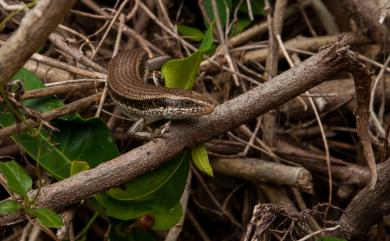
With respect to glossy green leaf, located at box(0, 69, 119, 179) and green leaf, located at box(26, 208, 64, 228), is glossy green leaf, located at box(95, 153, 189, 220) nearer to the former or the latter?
glossy green leaf, located at box(0, 69, 119, 179)

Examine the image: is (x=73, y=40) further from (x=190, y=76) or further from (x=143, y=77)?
(x=190, y=76)

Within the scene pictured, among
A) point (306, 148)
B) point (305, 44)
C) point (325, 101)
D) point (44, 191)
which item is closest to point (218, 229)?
point (306, 148)

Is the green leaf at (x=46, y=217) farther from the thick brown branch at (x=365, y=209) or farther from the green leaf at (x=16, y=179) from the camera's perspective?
the thick brown branch at (x=365, y=209)

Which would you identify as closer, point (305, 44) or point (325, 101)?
point (325, 101)

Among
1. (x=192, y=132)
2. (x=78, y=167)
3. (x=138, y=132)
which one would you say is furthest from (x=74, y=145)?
(x=192, y=132)

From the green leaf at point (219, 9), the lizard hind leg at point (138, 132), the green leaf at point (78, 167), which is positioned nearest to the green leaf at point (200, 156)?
the lizard hind leg at point (138, 132)

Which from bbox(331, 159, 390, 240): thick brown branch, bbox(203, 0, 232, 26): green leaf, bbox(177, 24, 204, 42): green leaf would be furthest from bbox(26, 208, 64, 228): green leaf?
bbox(203, 0, 232, 26): green leaf

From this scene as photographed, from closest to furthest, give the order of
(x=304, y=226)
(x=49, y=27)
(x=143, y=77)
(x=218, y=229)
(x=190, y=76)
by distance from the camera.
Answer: (x=49, y=27) < (x=304, y=226) < (x=190, y=76) < (x=143, y=77) < (x=218, y=229)
